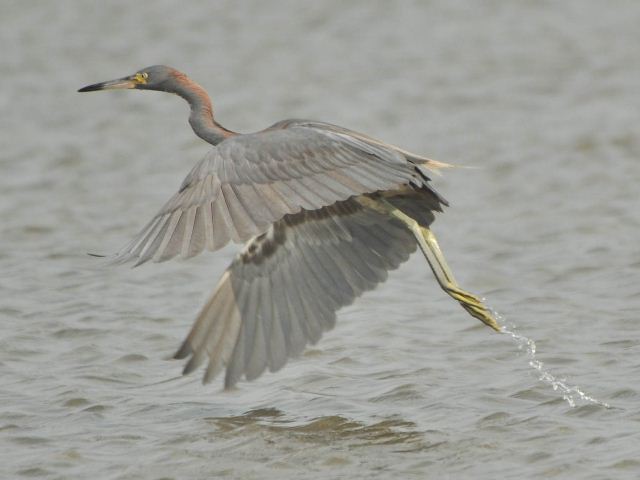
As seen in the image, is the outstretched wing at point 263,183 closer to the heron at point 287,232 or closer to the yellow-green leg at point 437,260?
the heron at point 287,232

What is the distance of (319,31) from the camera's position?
16.1 metres

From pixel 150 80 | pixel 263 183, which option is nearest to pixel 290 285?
pixel 263 183

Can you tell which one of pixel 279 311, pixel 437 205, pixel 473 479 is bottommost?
pixel 473 479

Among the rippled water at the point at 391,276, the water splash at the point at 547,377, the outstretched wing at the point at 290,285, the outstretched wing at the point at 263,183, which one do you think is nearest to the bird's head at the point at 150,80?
the outstretched wing at the point at 263,183

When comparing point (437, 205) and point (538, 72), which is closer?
point (437, 205)

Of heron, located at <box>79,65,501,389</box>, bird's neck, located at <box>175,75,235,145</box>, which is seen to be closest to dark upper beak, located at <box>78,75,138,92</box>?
bird's neck, located at <box>175,75,235,145</box>

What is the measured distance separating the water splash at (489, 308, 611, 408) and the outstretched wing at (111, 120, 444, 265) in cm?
133

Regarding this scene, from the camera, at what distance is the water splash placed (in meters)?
7.23

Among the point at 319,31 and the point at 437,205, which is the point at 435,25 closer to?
the point at 319,31

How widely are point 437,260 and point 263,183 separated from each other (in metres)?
1.33

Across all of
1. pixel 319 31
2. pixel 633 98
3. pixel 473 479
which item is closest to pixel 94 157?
pixel 319 31

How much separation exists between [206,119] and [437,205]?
5.51 feet

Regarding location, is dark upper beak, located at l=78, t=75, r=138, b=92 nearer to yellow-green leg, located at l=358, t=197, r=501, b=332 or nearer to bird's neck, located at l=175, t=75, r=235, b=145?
bird's neck, located at l=175, t=75, r=235, b=145

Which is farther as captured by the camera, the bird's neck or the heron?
the bird's neck
